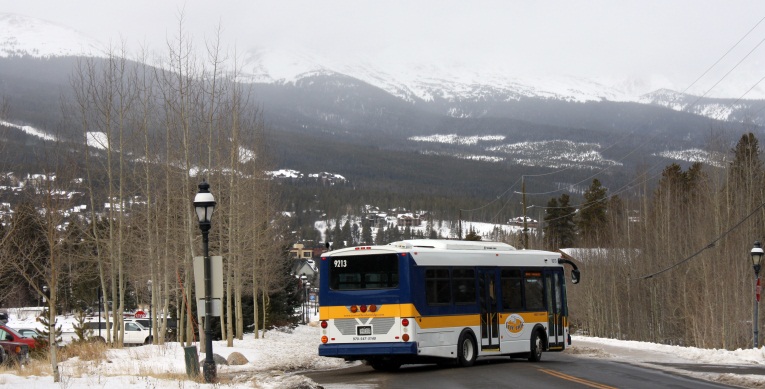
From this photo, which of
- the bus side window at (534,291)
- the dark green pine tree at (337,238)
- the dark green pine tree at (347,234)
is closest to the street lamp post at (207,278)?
the bus side window at (534,291)

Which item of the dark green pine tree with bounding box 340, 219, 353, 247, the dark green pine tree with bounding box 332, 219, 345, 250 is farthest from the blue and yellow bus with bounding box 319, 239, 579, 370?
the dark green pine tree with bounding box 340, 219, 353, 247

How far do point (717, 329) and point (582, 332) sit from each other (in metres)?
35.8

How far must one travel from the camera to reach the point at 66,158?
1303 inches

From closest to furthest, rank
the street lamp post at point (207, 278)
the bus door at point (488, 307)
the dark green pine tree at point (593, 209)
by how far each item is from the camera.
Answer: the street lamp post at point (207, 278) < the bus door at point (488, 307) < the dark green pine tree at point (593, 209)

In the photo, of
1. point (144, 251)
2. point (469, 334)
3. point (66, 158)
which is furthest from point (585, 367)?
point (144, 251)

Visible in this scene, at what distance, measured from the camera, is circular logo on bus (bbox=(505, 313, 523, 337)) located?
2694cm

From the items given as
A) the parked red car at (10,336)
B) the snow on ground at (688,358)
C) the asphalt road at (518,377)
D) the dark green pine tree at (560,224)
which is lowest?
the snow on ground at (688,358)

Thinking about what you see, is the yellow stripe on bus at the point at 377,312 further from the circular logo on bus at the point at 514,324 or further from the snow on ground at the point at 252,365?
the circular logo on bus at the point at 514,324

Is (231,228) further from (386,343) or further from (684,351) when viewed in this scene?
(684,351)

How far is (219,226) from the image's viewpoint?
3725cm

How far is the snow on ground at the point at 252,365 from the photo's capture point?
17.7m

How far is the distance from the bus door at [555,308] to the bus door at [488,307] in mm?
3350

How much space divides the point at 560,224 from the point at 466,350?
102003 millimetres

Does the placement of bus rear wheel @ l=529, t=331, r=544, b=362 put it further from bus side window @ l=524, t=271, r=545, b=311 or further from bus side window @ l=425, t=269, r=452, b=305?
bus side window @ l=425, t=269, r=452, b=305
